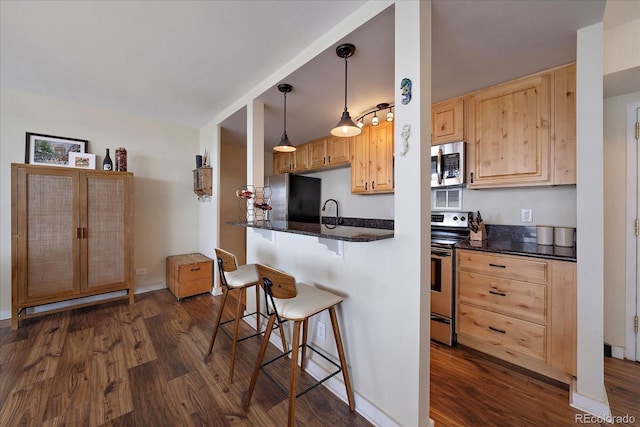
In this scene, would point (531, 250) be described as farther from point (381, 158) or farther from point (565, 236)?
point (381, 158)

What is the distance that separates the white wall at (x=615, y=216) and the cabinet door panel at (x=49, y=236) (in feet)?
17.4

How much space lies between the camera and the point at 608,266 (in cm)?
217

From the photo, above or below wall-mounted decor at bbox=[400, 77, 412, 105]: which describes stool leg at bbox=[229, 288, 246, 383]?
below

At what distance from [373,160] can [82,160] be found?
12.0 ft

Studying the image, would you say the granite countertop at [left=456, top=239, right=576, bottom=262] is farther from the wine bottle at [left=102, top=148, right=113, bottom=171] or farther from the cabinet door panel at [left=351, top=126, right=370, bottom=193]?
the wine bottle at [left=102, top=148, right=113, bottom=171]

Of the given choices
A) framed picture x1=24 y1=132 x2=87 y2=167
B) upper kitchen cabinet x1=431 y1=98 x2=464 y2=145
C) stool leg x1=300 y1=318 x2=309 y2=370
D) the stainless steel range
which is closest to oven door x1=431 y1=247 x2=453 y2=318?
the stainless steel range

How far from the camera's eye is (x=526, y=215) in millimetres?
2432

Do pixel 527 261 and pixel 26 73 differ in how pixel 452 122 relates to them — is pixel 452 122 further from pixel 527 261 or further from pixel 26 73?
pixel 26 73

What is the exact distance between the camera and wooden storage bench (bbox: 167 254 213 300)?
10.9 feet

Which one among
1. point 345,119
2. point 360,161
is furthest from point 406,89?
point 360,161

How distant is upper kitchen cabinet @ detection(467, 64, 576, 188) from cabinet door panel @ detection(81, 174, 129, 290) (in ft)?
13.3

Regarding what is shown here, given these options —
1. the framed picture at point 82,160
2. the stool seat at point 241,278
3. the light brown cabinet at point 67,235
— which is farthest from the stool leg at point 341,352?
the framed picture at point 82,160

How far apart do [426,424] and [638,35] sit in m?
2.93

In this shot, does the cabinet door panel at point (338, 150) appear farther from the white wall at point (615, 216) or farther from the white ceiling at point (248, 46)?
the white wall at point (615, 216)
